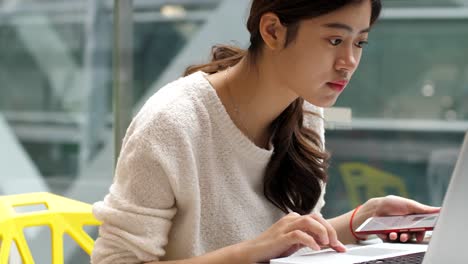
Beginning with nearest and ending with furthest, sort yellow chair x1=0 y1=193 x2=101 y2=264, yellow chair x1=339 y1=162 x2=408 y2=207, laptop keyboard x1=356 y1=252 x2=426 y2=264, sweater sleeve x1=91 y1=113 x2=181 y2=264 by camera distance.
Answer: laptop keyboard x1=356 y1=252 x2=426 y2=264
sweater sleeve x1=91 y1=113 x2=181 y2=264
yellow chair x1=0 y1=193 x2=101 y2=264
yellow chair x1=339 y1=162 x2=408 y2=207

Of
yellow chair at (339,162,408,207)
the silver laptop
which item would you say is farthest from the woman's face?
yellow chair at (339,162,408,207)

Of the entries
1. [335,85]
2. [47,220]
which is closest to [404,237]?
[335,85]

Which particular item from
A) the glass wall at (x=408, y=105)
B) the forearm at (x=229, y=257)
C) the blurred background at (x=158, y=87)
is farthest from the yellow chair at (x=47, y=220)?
the glass wall at (x=408, y=105)

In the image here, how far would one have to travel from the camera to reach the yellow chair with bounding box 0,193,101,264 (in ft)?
6.21

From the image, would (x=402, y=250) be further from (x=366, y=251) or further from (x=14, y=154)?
(x=14, y=154)

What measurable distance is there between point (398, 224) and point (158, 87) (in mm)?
1972

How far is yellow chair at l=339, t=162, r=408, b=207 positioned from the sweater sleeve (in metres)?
1.86

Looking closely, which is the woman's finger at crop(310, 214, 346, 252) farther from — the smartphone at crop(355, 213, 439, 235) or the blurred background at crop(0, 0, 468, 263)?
the blurred background at crop(0, 0, 468, 263)

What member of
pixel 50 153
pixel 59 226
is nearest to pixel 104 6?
pixel 50 153

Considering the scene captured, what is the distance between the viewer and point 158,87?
131 inches

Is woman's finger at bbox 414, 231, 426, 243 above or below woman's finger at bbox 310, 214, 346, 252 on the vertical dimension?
below

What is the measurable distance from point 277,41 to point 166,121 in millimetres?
221

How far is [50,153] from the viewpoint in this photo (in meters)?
3.53

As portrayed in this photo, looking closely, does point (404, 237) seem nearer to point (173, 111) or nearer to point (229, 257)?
point (229, 257)
